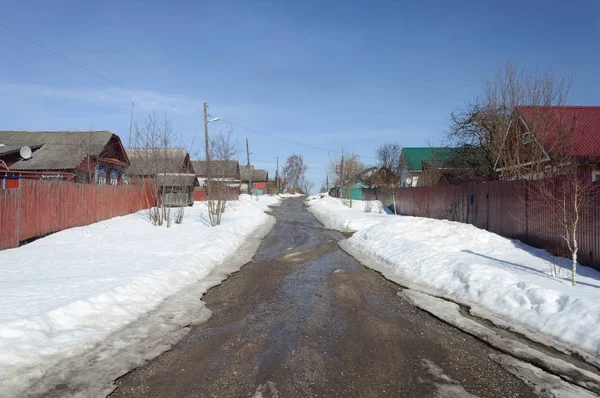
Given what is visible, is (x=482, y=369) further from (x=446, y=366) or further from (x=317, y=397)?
(x=317, y=397)

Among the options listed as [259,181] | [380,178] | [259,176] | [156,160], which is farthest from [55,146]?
[259,176]

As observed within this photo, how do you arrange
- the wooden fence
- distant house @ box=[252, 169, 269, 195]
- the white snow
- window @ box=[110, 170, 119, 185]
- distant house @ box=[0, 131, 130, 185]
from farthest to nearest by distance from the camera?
distant house @ box=[252, 169, 269, 195] < window @ box=[110, 170, 119, 185] < distant house @ box=[0, 131, 130, 185] < the wooden fence < the white snow

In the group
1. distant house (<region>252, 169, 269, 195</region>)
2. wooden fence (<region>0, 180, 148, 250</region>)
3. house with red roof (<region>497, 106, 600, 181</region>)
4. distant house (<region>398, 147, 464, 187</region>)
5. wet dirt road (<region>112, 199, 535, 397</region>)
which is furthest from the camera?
distant house (<region>252, 169, 269, 195</region>)

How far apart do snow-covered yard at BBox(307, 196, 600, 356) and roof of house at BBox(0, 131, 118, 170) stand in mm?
22390

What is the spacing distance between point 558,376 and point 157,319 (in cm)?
511

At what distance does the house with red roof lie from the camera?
13.8m

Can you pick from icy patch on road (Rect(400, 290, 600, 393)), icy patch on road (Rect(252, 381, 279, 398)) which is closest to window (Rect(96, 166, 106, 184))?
icy patch on road (Rect(400, 290, 600, 393))

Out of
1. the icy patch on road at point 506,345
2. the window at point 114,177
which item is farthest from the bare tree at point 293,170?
the icy patch on road at point 506,345

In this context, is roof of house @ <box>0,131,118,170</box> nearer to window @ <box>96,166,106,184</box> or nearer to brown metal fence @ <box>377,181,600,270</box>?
window @ <box>96,166,106,184</box>

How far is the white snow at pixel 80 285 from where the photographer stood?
14.6ft

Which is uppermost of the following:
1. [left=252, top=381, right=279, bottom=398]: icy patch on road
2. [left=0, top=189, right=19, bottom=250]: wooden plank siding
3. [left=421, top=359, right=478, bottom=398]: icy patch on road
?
[left=0, top=189, right=19, bottom=250]: wooden plank siding

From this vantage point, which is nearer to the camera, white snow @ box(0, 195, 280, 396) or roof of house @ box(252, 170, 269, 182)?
white snow @ box(0, 195, 280, 396)

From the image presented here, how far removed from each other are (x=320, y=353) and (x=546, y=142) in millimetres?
15079

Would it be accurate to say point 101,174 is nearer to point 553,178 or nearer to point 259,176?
point 553,178
